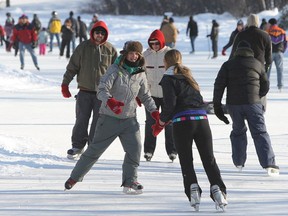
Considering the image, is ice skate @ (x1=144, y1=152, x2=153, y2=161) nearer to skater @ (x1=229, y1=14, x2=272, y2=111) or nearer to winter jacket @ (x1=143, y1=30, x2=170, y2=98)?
winter jacket @ (x1=143, y1=30, x2=170, y2=98)

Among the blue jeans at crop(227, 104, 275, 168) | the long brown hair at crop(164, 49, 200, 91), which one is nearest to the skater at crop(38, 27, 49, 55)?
the blue jeans at crop(227, 104, 275, 168)

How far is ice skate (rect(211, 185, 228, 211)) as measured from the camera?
283 inches

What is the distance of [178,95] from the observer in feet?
24.6

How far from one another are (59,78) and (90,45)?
1241 centimetres

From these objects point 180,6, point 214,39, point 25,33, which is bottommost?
point 180,6

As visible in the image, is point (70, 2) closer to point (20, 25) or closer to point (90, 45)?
point (20, 25)

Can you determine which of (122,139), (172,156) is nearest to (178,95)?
(122,139)

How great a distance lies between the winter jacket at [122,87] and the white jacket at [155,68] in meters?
2.05

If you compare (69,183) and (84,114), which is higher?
(84,114)

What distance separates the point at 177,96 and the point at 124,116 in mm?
783

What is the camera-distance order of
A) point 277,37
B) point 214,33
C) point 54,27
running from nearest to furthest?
point 277,37, point 214,33, point 54,27

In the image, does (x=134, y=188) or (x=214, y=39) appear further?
(x=214, y=39)

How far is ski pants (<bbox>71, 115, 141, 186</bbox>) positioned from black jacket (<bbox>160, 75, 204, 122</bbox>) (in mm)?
712

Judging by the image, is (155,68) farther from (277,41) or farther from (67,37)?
(67,37)
